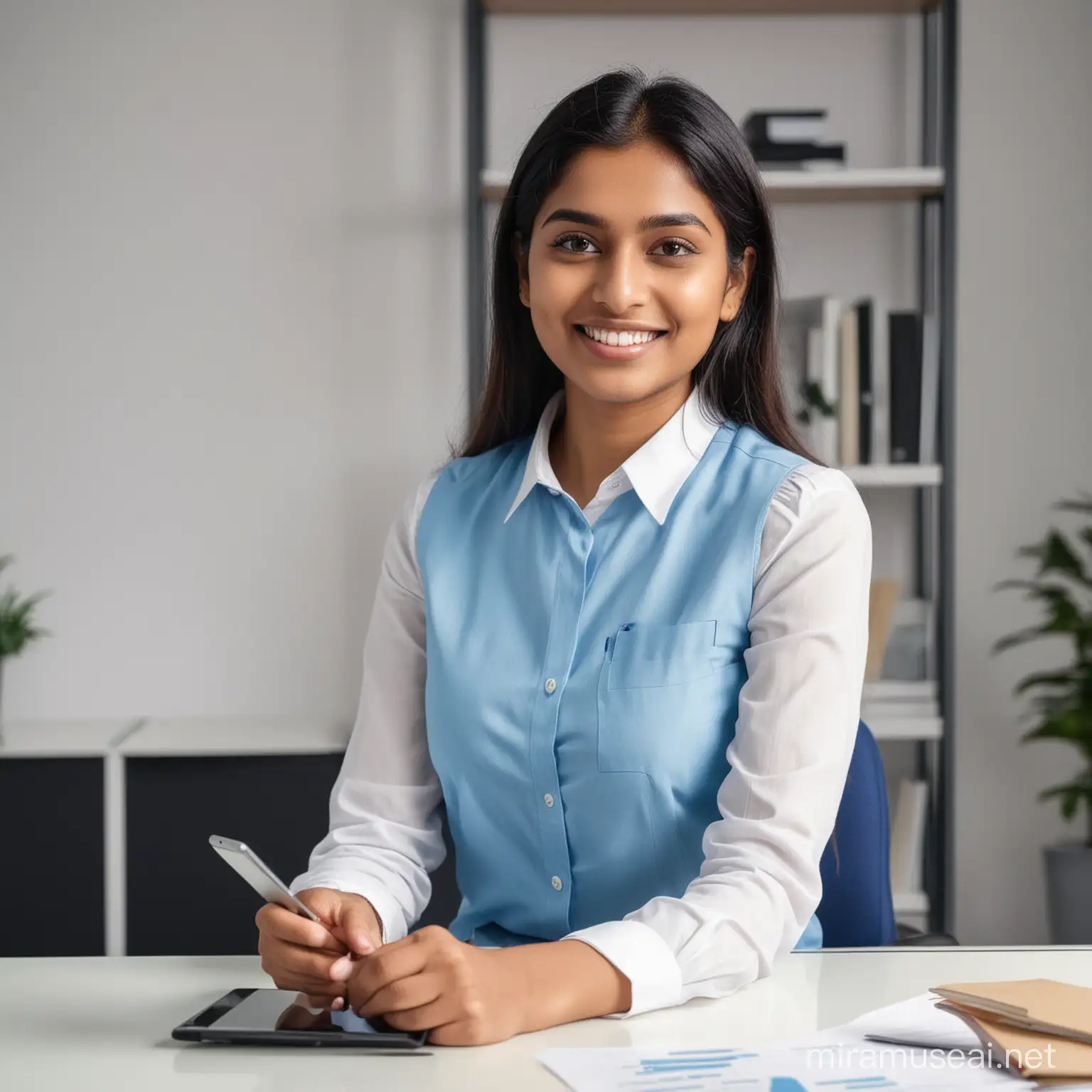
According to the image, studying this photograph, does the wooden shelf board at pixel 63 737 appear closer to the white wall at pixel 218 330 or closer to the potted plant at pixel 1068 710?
the white wall at pixel 218 330

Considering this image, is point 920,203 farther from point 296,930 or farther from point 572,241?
point 296,930

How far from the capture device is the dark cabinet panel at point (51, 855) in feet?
8.27

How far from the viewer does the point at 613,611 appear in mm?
1271

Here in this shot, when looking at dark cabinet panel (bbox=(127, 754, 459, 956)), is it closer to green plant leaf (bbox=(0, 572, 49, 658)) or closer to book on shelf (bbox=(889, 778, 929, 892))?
green plant leaf (bbox=(0, 572, 49, 658))

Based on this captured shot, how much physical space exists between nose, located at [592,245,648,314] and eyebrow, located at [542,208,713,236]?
24mm

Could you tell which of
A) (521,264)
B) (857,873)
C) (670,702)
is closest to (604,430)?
(521,264)

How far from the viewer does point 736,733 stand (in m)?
1.20

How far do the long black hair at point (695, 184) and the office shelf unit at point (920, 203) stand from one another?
1.14m

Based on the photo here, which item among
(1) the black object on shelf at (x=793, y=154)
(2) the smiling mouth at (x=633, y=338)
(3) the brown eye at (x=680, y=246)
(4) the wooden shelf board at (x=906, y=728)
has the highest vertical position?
(1) the black object on shelf at (x=793, y=154)

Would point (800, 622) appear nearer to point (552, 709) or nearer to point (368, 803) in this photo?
point (552, 709)

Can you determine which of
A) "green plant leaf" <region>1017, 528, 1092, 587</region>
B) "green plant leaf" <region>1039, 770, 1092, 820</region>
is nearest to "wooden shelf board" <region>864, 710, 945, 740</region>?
"green plant leaf" <region>1039, 770, 1092, 820</region>

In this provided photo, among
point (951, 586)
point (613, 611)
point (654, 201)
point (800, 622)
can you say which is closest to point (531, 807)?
point (613, 611)

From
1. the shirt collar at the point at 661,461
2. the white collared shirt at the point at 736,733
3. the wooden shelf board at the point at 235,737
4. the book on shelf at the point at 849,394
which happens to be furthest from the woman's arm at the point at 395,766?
the book on shelf at the point at 849,394

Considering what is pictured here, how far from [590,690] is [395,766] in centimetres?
25
